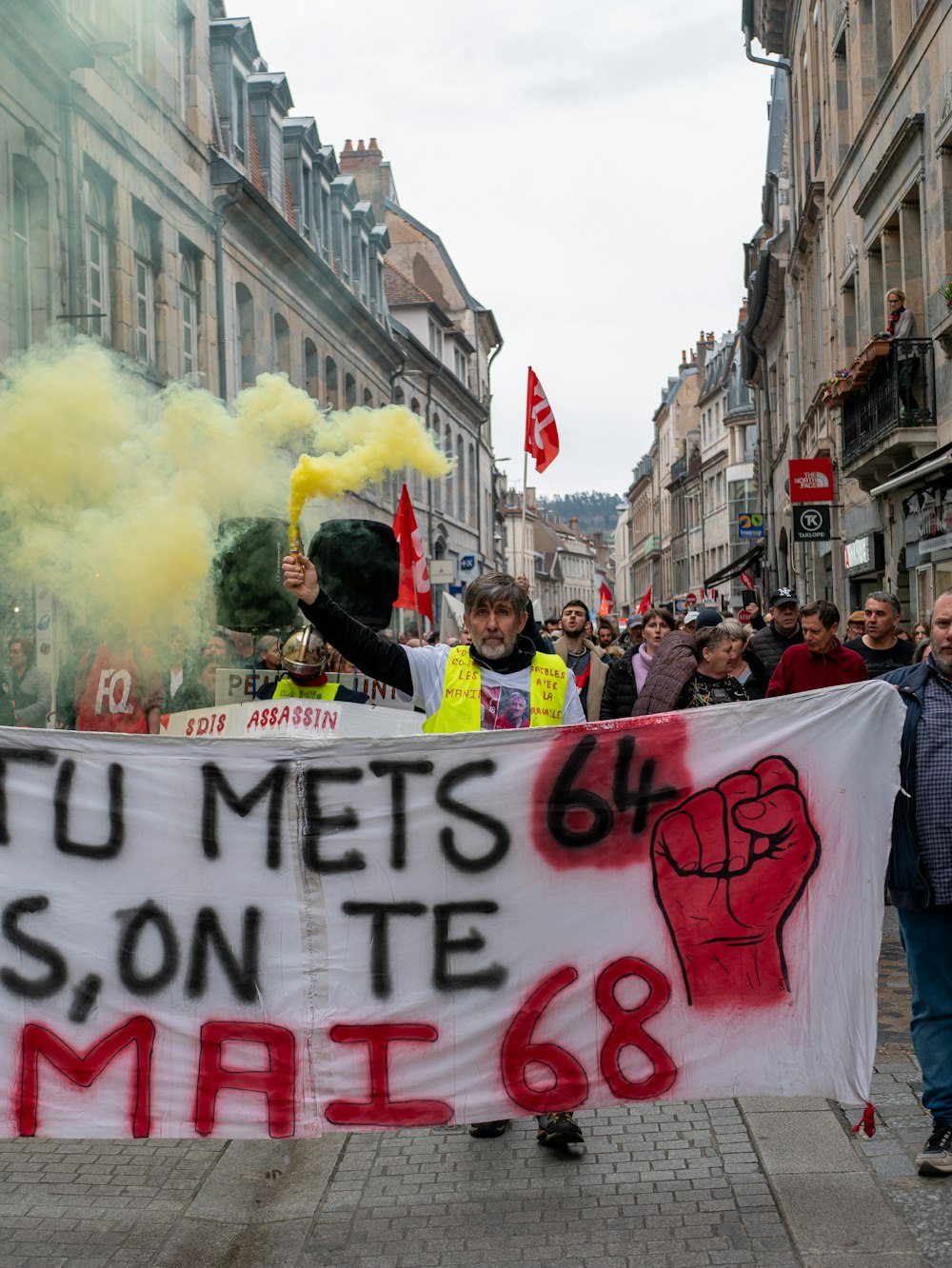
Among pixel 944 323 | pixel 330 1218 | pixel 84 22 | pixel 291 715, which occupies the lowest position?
pixel 330 1218

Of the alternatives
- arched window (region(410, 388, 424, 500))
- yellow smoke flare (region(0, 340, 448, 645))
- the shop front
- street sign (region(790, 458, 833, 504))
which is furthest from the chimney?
yellow smoke flare (region(0, 340, 448, 645))

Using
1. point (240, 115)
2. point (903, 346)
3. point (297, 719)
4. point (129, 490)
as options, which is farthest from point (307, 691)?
point (240, 115)

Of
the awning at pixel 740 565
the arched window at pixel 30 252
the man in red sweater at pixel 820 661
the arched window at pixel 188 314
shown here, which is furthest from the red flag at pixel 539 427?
the awning at pixel 740 565

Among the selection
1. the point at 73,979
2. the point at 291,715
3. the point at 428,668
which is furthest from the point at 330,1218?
the point at 291,715

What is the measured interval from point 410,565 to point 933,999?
1130 centimetres

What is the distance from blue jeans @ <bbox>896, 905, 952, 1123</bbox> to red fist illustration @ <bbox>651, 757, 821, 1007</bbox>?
450 mm

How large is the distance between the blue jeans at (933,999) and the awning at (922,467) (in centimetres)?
1107

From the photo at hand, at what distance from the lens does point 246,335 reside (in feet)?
78.3

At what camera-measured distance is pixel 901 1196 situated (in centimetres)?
423

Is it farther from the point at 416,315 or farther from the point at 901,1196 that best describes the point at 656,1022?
the point at 416,315

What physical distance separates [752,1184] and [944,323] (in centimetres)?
1316

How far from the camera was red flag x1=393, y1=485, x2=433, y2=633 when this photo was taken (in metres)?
15.0

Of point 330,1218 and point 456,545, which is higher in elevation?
point 456,545

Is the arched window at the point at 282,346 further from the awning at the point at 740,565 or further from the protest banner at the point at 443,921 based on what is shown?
the awning at the point at 740,565
